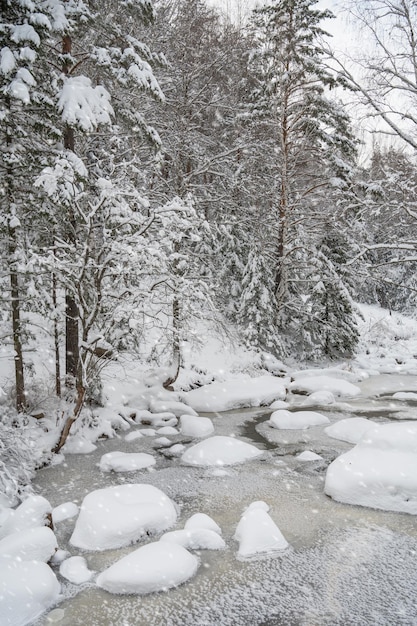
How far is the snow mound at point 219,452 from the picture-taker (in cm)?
873

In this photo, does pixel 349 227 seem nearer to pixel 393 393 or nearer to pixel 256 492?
pixel 393 393

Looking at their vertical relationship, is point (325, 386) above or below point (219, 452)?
above

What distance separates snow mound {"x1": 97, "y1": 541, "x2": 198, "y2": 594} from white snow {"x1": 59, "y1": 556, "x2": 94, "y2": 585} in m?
0.20

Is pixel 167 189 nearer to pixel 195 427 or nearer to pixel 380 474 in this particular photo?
pixel 195 427

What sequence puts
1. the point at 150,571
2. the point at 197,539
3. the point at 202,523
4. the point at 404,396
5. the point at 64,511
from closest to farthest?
the point at 150,571 → the point at 197,539 → the point at 202,523 → the point at 64,511 → the point at 404,396

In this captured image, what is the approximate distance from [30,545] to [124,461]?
10.4ft

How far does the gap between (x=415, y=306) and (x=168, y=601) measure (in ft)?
88.2

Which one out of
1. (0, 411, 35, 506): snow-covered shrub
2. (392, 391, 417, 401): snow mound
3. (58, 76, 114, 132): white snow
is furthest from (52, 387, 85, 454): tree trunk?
(392, 391, 417, 401): snow mound

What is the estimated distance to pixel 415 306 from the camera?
28438mm

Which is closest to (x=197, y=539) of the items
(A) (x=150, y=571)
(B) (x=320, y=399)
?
(A) (x=150, y=571)

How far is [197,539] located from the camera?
233 inches

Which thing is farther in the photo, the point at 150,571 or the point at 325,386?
the point at 325,386

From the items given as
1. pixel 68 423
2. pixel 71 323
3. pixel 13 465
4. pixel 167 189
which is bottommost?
pixel 13 465

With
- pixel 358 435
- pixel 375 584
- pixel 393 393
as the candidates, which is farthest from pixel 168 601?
pixel 393 393
